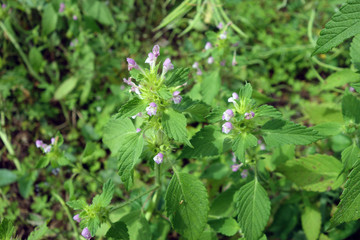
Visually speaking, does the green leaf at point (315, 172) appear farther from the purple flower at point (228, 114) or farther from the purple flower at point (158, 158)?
the purple flower at point (158, 158)

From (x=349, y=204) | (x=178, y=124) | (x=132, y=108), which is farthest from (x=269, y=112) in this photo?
(x=132, y=108)

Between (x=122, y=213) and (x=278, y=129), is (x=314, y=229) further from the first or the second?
(x=122, y=213)

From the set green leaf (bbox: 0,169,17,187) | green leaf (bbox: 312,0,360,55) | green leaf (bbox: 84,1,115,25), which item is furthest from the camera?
green leaf (bbox: 84,1,115,25)

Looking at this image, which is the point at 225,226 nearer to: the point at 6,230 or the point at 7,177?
the point at 6,230

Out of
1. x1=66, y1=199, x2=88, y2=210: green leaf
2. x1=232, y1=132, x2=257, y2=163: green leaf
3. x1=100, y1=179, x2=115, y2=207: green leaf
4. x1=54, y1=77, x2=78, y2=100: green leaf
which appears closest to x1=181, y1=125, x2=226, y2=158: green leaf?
x1=232, y1=132, x2=257, y2=163: green leaf

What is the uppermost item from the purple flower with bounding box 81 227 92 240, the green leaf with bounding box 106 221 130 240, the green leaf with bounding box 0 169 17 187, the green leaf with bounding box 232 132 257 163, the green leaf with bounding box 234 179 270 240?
the green leaf with bounding box 232 132 257 163

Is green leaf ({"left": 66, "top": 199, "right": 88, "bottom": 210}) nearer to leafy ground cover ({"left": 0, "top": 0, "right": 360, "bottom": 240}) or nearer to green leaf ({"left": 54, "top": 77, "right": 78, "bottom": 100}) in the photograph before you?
leafy ground cover ({"left": 0, "top": 0, "right": 360, "bottom": 240})

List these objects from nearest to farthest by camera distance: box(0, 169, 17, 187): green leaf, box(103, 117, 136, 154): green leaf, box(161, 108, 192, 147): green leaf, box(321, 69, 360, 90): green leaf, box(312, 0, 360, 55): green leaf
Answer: box(312, 0, 360, 55): green leaf → box(161, 108, 192, 147): green leaf → box(103, 117, 136, 154): green leaf → box(321, 69, 360, 90): green leaf → box(0, 169, 17, 187): green leaf
